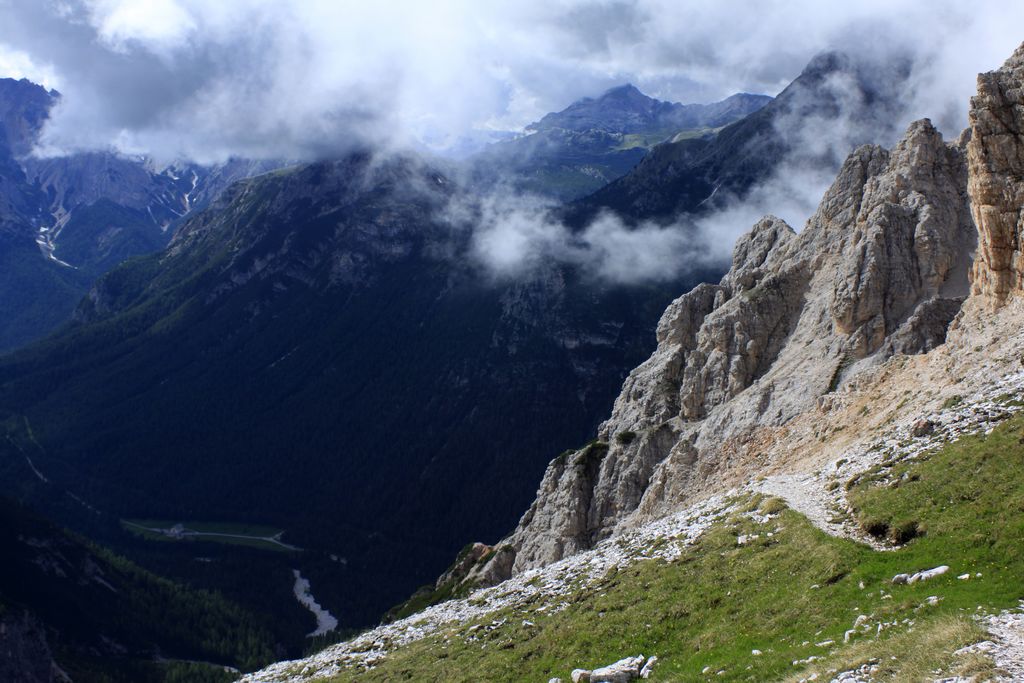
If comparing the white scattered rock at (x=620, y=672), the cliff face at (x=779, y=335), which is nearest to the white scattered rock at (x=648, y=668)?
the white scattered rock at (x=620, y=672)

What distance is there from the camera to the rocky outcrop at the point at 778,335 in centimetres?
7919

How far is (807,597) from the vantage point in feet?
131

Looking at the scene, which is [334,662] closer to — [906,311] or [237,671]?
[906,311]

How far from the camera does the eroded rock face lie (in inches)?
2421

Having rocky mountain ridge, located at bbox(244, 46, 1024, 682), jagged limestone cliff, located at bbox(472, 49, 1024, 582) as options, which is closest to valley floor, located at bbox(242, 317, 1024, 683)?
rocky mountain ridge, located at bbox(244, 46, 1024, 682)

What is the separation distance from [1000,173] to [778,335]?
3436 centimetres

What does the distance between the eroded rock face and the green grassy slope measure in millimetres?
19588

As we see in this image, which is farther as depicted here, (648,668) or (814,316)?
(814,316)

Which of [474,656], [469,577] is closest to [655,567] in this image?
[474,656]

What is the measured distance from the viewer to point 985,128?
63688 mm

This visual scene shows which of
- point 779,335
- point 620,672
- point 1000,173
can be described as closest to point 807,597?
point 620,672

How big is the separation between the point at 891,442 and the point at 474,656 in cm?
3287

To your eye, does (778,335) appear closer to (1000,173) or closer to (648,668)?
(1000,173)

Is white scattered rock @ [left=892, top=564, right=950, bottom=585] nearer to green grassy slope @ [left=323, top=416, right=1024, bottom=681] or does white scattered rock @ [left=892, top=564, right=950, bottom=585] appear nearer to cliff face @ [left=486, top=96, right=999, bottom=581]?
green grassy slope @ [left=323, top=416, right=1024, bottom=681]
